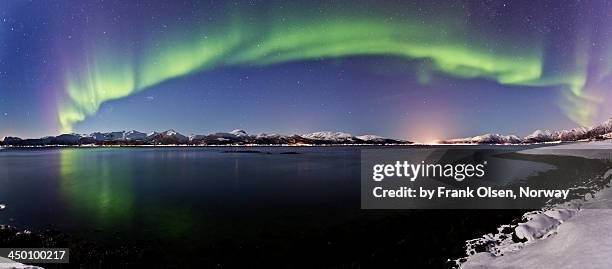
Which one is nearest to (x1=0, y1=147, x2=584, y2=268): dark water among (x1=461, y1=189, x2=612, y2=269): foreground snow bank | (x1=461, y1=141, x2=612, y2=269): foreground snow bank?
(x1=461, y1=141, x2=612, y2=269): foreground snow bank

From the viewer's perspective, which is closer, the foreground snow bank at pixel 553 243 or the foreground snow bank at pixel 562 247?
the foreground snow bank at pixel 562 247

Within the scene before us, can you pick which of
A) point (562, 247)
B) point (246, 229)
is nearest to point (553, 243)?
point (562, 247)

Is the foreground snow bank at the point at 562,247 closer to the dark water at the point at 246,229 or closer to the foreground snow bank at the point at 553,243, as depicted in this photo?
the foreground snow bank at the point at 553,243

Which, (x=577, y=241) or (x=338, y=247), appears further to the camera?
(x=338, y=247)

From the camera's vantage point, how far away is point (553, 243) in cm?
1227

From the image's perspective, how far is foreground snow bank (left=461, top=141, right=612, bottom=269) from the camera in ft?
34.3

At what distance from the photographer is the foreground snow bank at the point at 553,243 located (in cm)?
1046

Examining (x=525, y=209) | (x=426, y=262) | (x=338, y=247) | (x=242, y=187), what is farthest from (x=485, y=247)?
(x=242, y=187)

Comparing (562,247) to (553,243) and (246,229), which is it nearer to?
(553,243)

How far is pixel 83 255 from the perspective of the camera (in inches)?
575

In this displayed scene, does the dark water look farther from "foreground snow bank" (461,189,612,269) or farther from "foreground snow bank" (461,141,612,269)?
"foreground snow bank" (461,189,612,269)

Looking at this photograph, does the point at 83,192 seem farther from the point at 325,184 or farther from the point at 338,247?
the point at 338,247

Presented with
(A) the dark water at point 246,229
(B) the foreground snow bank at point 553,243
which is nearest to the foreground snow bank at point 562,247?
(B) the foreground snow bank at point 553,243

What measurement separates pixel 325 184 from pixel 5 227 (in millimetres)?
29052
